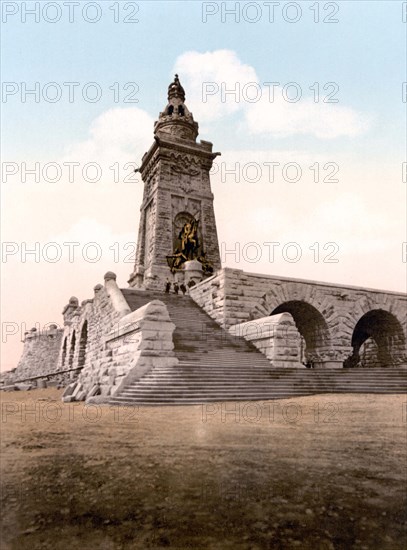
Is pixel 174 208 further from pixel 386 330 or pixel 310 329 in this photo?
pixel 386 330

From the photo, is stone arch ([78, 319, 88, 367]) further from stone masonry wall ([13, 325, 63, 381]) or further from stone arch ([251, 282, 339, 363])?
stone masonry wall ([13, 325, 63, 381])

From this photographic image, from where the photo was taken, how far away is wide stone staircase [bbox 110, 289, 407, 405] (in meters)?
7.30

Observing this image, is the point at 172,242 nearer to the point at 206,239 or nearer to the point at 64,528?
the point at 206,239

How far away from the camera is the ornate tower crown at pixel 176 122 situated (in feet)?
89.0

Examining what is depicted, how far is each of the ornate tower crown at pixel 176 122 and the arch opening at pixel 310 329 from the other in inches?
630

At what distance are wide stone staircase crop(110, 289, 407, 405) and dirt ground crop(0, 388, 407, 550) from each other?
3.04 metres

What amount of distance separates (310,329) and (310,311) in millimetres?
1056

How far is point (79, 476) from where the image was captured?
96.3 inches

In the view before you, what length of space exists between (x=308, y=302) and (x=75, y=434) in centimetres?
1258

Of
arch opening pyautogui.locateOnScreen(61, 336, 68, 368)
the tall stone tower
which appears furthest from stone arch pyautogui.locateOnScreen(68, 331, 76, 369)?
the tall stone tower

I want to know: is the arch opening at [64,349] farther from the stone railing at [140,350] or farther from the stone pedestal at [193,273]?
the stone railing at [140,350]

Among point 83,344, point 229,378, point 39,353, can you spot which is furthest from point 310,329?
point 39,353

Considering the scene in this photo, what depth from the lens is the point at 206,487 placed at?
2213mm

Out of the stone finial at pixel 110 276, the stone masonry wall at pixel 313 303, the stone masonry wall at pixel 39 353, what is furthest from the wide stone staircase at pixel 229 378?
the stone masonry wall at pixel 39 353
